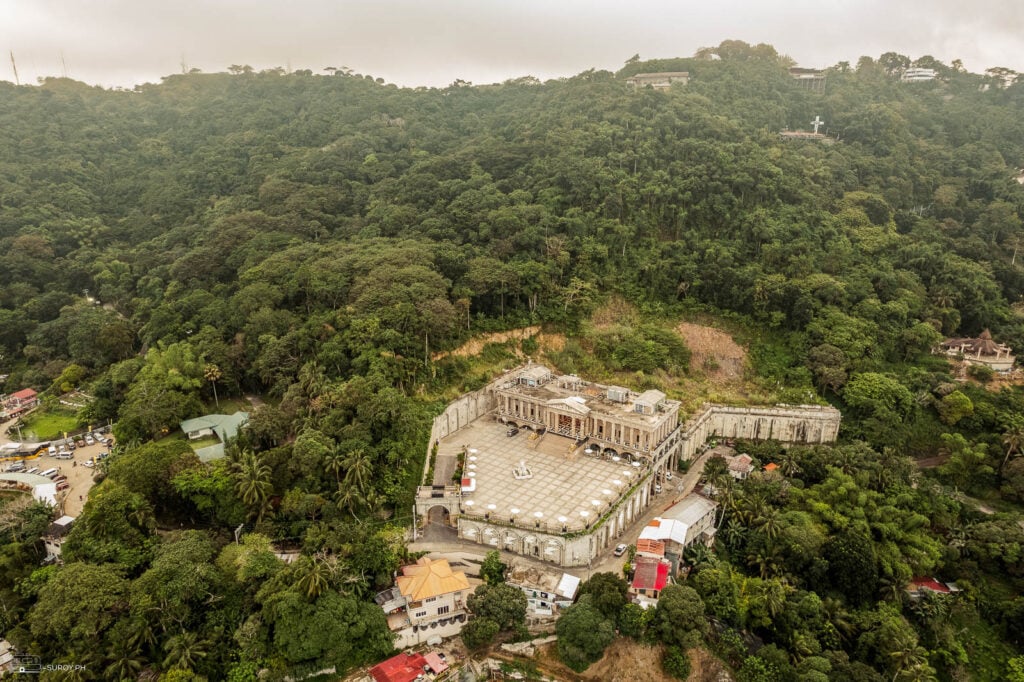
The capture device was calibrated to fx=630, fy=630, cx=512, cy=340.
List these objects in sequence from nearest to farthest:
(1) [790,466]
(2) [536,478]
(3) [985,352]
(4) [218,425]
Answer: (2) [536,478] < (1) [790,466] < (4) [218,425] < (3) [985,352]

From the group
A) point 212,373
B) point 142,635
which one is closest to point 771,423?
point 142,635

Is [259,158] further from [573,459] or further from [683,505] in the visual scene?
[683,505]

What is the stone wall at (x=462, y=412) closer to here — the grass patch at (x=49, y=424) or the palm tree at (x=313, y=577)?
the palm tree at (x=313, y=577)

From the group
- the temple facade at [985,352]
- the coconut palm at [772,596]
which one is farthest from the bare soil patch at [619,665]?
the temple facade at [985,352]

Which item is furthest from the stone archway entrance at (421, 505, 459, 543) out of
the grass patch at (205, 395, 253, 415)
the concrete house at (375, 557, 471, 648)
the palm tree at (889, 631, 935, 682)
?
the palm tree at (889, 631, 935, 682)

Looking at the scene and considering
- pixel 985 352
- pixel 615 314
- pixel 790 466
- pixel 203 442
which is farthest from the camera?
pixel 615 314

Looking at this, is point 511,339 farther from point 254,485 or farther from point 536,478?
point 254,485

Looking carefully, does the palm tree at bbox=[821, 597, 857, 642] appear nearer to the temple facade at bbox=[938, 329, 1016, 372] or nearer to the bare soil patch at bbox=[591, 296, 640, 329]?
the bare soil patch at bbox=[591, 296, 640, 329]

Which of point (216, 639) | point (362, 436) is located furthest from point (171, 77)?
point (216, 639)
